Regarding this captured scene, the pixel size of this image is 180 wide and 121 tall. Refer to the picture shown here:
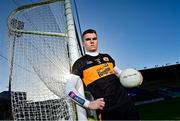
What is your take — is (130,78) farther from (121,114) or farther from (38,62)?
(38,62)

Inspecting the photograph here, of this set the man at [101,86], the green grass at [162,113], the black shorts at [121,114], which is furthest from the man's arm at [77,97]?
the green grass at [162,113]

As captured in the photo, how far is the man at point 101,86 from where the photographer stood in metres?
2.11

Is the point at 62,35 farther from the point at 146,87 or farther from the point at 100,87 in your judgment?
the point at 146,87

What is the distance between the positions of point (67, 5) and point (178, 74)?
21280 millimetres

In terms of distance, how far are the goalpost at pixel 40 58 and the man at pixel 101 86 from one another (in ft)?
3.46

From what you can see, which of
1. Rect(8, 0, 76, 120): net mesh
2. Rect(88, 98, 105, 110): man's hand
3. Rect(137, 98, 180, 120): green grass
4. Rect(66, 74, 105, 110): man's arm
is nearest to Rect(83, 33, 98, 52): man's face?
Rect(66, 74, 105, 110): man's arm

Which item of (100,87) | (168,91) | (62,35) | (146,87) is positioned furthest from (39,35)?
(146,87)

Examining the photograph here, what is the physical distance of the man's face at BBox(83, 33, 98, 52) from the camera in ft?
7.27

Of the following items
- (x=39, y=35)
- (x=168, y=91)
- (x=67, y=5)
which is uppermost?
(x=67, y=5)

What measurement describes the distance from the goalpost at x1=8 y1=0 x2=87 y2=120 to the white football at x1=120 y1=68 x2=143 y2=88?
988 mm

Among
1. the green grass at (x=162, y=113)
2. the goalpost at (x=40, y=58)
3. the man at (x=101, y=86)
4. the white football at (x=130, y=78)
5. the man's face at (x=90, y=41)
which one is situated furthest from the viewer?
the green grass at (x=162, y=113)

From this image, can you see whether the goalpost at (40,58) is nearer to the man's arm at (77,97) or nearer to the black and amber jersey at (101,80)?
the black and amber jersey at (101,80)

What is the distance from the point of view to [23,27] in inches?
166

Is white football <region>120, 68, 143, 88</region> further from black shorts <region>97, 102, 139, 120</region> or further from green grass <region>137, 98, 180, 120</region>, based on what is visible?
green grass <region>137, 98, 180, 120</region>
